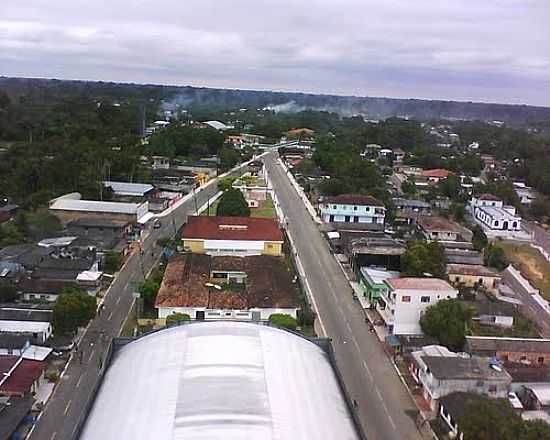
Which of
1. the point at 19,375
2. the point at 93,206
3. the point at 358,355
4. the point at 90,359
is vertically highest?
the point at 93,206

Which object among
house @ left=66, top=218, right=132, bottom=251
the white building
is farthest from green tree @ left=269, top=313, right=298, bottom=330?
the white building

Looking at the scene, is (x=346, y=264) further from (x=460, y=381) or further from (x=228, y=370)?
(x=228, y=370)

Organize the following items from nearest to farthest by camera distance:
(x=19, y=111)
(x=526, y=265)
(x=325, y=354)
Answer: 1. (x=325, y=354)
2. (x=526, y=265)
3. (x=19, y=111)

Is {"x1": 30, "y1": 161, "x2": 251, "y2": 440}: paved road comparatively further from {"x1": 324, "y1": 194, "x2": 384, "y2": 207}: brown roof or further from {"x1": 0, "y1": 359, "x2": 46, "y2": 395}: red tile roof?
{"x1": 324, "y1": 194, "x2": 384, "y2": 207}: brown roof

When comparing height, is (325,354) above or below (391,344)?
above

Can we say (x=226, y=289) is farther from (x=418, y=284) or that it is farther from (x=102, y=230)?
(x=102, y=230)

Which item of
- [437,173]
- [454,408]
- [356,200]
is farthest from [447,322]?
[437,173]

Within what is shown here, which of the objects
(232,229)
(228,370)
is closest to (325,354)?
(228,370)
